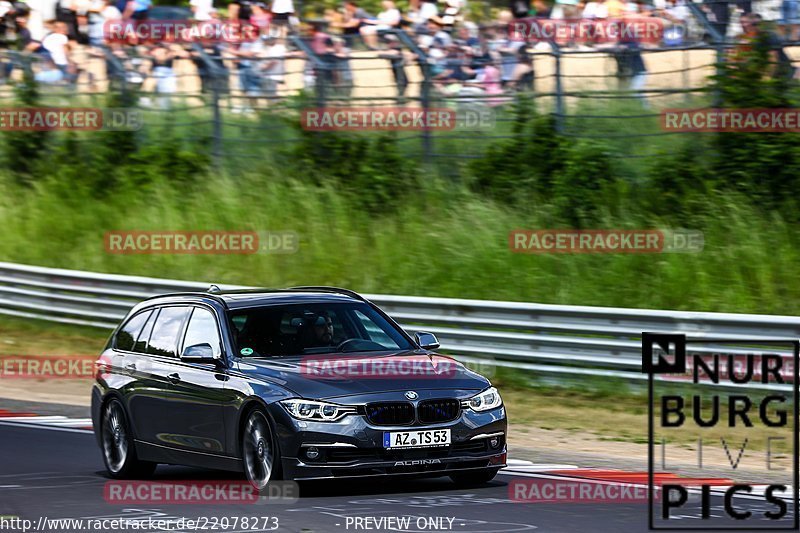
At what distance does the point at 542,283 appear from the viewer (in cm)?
1975

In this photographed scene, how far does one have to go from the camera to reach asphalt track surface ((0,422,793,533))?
28.5 feet

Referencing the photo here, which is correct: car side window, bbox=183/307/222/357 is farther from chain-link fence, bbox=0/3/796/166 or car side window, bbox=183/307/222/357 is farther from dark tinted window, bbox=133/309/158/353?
chain-link fence, bbox=0/3/796/166

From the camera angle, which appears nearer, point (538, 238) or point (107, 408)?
point (107, 408)

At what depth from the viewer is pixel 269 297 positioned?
36.2 ft

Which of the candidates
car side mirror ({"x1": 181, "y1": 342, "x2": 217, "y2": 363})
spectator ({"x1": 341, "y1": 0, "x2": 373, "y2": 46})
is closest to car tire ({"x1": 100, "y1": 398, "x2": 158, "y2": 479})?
car side mirror ({"x1": 181, "y1": 342, "x2": 217, "y2": 363})

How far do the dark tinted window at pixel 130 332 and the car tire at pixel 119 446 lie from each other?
47 cm

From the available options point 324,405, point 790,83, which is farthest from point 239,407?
point 790,83

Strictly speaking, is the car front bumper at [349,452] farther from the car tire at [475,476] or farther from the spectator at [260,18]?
the spectator at [260,18]

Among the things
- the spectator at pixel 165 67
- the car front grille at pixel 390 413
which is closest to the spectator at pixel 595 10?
the spectator at pixel 165 67

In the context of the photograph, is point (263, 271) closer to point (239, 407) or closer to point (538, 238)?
point (538, 238)

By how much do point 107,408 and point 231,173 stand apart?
47.0 feet

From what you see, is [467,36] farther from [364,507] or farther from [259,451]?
[364,507]

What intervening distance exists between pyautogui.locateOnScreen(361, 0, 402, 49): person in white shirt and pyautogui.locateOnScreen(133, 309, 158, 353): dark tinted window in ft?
37.3

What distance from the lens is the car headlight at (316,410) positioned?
954 cm
